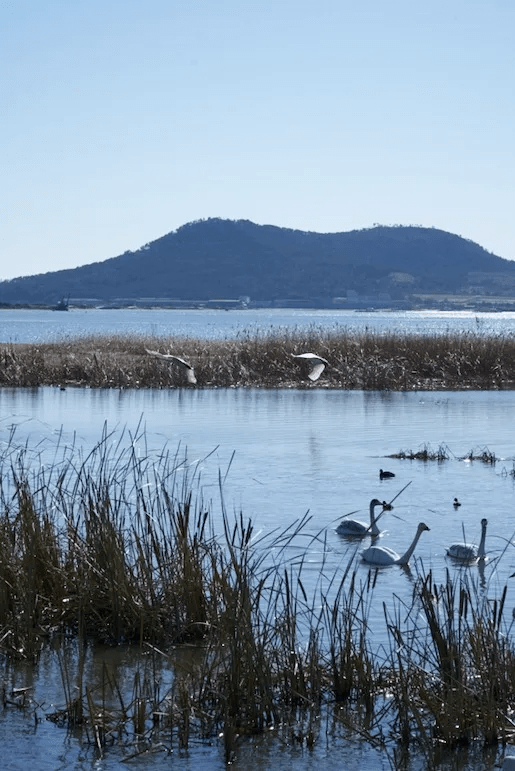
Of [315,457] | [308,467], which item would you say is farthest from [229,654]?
[315,457]

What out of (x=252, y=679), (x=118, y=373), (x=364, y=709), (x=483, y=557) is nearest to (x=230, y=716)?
(x=252, y=679)

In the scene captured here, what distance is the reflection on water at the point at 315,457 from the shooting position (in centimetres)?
959

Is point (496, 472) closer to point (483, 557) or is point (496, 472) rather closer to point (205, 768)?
point (483, 557)

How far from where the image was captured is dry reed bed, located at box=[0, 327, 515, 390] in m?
35.9

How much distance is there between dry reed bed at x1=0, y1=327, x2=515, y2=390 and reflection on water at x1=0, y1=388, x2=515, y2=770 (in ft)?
4.69

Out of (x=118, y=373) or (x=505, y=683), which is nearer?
(x=505, y=683)

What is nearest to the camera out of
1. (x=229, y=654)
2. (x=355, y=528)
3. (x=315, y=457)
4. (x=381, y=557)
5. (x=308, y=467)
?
(x=229, y=654)

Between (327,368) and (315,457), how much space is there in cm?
1739

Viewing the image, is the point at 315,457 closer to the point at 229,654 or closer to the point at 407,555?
the point at 407,555

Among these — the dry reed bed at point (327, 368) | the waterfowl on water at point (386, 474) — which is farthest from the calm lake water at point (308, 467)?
the dry reed bed at point (327, 368)

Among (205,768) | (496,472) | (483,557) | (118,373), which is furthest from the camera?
(118,373)

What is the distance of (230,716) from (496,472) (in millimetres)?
11941

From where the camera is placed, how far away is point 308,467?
60.6 feet

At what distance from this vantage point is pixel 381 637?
8.22 meters
